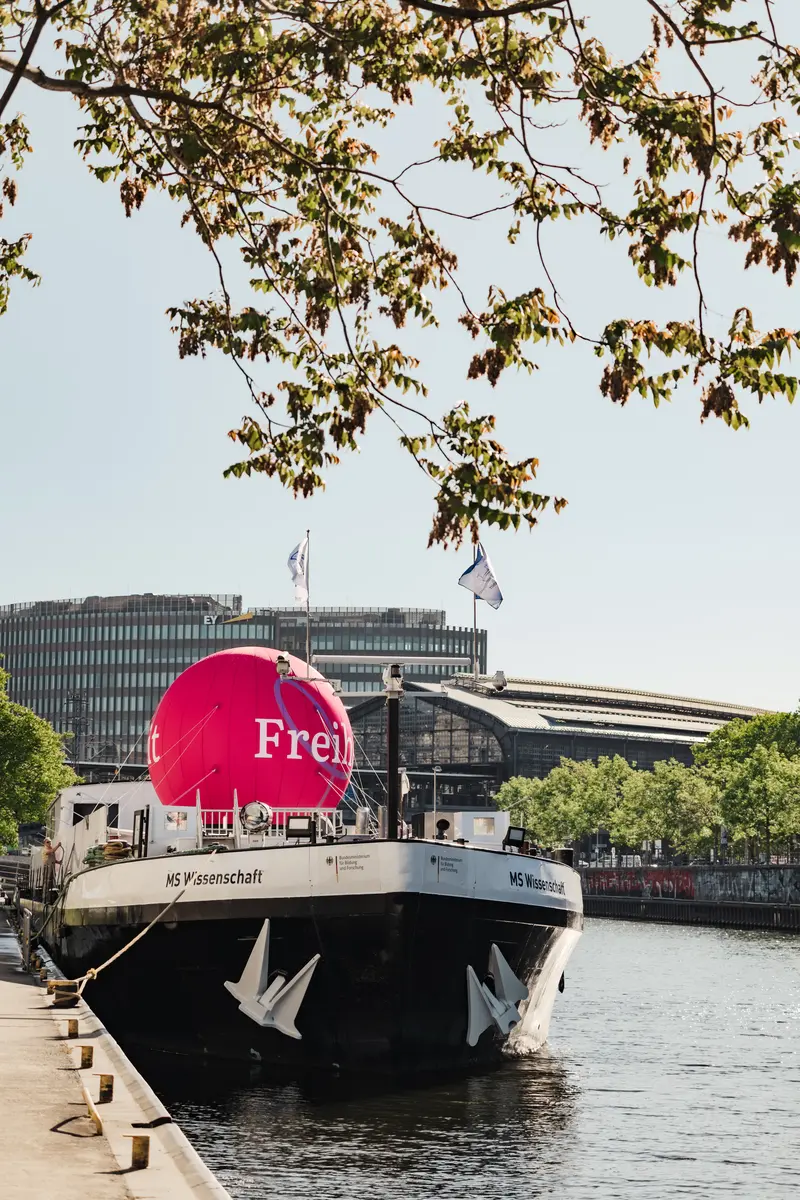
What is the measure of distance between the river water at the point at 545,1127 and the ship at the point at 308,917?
3.70 ft

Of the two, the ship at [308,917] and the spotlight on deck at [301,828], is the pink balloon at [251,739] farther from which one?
the spotlight on deck at [301,828]

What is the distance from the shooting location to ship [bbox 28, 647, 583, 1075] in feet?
93.0

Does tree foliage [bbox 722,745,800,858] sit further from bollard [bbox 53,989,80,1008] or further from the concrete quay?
the concrete quay

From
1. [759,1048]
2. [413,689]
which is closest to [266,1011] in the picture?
[759,1048]

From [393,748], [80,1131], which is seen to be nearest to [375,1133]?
[80,1131]

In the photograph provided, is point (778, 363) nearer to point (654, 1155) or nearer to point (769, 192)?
point (769, 192)

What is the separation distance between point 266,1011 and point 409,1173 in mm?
7778

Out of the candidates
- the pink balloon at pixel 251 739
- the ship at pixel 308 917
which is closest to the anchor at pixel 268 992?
the ship at pixel 308 917

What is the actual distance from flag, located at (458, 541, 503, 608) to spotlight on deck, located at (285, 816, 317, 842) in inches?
326

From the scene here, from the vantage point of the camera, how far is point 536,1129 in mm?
25219

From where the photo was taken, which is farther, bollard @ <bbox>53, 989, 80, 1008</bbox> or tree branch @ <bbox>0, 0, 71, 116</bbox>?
bollard @ <bbox>53, 989, 80, 1008</bbox>

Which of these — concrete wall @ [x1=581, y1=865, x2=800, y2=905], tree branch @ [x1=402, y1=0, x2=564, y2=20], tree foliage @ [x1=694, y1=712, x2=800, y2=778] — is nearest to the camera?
tree branch @ [x1=402, y1=0, x2=564, y2=20]

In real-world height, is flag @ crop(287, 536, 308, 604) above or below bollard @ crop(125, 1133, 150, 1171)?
above

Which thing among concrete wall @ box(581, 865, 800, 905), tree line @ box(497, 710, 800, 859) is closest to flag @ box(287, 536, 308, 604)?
concrete wall @ box(581, 865, 800, 905)
